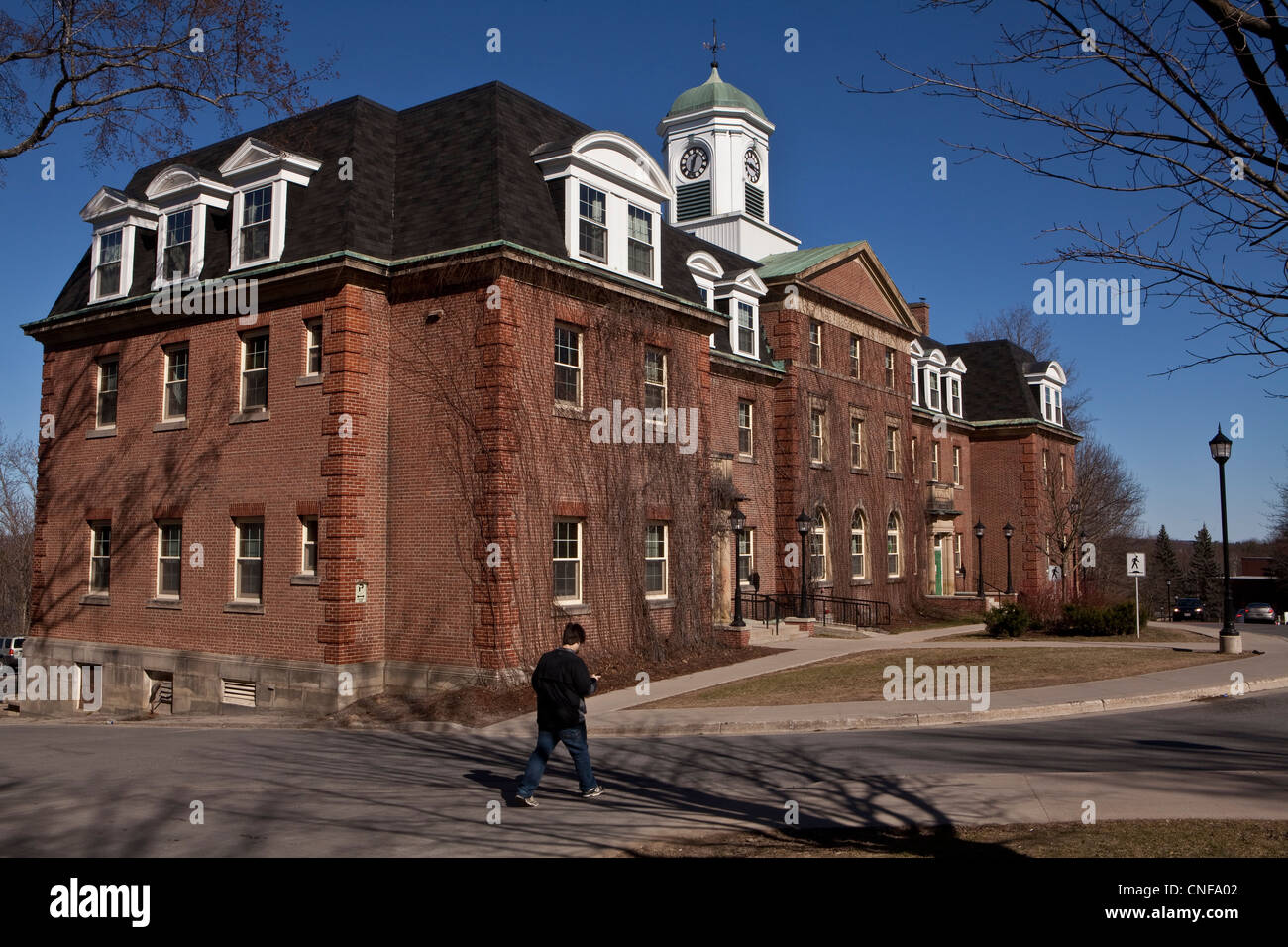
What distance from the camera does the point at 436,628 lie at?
1923 centimetres

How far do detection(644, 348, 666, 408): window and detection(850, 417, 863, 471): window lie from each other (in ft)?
45.7

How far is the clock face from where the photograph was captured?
4072cm

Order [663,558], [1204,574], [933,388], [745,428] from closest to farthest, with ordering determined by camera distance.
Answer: [663,558]
[745,428]
[933,388]
[1204,574]

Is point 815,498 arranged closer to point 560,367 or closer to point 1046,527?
point 560,367

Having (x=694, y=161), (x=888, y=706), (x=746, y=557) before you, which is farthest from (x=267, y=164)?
(x=694, y=161)

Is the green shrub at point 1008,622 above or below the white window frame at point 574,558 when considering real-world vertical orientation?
below

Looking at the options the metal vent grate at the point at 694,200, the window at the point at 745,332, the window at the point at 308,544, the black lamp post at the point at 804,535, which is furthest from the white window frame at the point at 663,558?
the metal vent grate at the point at 694,200

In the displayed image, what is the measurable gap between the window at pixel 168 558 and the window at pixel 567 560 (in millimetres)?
8729

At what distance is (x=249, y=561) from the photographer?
69.2ft

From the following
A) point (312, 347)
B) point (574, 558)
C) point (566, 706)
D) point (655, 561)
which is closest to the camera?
point (566, 706)

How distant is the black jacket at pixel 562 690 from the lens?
1001 centimetres

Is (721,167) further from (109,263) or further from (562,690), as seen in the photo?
(562,690)

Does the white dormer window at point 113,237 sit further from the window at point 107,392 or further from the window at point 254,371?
the window at point 254,371

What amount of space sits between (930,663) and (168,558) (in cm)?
1686
